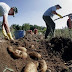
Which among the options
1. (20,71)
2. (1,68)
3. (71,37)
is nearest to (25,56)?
(20,71)

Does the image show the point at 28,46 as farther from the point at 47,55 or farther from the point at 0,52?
the point at 0,52

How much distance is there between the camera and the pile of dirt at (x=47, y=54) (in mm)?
3016

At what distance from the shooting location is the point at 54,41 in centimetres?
464

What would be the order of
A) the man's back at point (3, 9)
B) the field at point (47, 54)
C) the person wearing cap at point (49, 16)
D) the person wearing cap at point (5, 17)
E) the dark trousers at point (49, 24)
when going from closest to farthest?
the field at point (47, 54) → the person wearing cap at point (5, 17) → the man's back at point (3, 9) → the dark trousers at point (49, 24) → the person wearing cap at point (49, 16)

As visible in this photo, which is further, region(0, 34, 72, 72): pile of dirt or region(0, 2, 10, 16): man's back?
region(0, 2, 10, 16): man's back

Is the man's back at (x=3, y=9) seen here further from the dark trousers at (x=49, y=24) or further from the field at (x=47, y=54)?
the dark trousers at (x=49, y=24)

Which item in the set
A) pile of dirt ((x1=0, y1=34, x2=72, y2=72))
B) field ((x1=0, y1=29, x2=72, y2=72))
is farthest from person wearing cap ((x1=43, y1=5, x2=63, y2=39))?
pile of dirt ((x1=0, y1=34, x2=72, y2=72))

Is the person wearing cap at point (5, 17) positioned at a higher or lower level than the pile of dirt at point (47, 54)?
higher

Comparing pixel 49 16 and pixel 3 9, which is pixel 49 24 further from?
pixel 3 9

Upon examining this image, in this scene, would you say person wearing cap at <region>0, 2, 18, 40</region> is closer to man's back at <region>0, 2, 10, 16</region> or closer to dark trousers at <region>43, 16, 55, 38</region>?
man's back at <region>0, 2, 10, 16</region>

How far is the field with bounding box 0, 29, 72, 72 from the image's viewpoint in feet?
9.86

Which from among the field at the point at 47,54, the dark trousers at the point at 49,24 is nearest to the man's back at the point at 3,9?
the field at the point at 47,54

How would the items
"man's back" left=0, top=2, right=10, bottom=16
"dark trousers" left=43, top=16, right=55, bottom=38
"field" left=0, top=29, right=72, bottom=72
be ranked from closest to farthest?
"field" left=0, top=29, right=72, bottom=72, "man's back" left=0, top=2, right=10, bottom=16, "dark trousers" left=43, top=16, right=55, bottom=38

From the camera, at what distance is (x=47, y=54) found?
4012 mm
